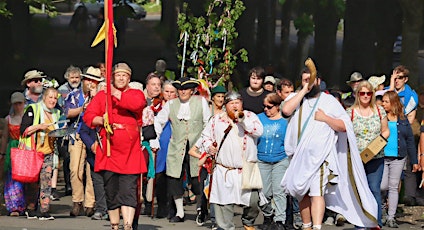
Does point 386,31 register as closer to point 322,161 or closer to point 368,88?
point 368,88

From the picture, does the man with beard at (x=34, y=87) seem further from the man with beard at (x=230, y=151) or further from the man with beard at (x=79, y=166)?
the man with beard at (x=230, y=151)

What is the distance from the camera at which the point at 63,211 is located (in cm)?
1587

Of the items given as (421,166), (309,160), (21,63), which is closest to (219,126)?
(309,160)

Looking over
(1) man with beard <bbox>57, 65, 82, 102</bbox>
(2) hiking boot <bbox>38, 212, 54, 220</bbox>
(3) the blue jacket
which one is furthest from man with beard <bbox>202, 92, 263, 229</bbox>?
(1) man with beard <bbox>57, 65, 82, 102</bbox>

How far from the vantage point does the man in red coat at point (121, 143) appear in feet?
40.4

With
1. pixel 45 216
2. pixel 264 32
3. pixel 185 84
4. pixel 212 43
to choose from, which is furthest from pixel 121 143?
pixel 264 32

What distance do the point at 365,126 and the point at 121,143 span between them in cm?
291

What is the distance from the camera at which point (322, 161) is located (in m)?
12.1

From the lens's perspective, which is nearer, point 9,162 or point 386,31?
point 9,162

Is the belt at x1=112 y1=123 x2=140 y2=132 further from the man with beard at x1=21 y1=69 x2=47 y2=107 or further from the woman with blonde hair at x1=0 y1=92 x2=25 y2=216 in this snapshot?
the man with beard at x1=21 y1=69 x2=47 y2=107

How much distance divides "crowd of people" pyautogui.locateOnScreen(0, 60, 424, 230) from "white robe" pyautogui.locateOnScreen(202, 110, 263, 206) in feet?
0.04

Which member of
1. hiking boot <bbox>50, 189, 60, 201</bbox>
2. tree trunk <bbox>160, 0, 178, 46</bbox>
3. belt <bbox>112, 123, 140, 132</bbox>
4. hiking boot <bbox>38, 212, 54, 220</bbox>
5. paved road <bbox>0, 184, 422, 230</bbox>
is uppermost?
tree trunk <bbox>160, 0, 178, 46</bbox>

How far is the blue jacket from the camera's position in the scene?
14.9m

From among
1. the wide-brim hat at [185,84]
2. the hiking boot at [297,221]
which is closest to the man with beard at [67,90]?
the wide-brim hat at [185,84]
